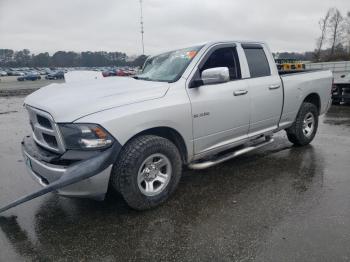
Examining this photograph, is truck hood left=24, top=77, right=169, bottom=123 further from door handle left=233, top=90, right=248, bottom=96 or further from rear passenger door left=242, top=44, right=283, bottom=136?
rear passenger door left=242, top=44, right=283, bottom=136

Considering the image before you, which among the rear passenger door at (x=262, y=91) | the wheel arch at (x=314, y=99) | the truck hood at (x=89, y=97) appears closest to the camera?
the truck hood at (x=89, y=97)

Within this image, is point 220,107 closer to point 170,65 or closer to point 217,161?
point 217,161

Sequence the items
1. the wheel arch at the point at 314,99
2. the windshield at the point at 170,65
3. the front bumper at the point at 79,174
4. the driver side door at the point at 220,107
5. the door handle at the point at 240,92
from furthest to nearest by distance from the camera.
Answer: the wheel arch at the point at 314,99 → the door handle at the point at 240,92 → the windshield at the point at 170,65 → the driver side door at the point at 220,107 → the front bumper at the point at 79,174

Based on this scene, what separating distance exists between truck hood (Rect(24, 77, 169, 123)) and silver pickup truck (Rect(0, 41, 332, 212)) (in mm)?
11

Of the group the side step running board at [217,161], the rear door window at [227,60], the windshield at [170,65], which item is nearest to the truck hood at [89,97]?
the windshield at [170,65]

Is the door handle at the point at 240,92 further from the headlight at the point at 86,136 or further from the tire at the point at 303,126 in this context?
the headlight at the point at 86,136

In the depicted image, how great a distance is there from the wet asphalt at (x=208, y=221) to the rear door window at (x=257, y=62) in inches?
59.2

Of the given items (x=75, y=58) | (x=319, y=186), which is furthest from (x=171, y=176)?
(x=75, y=58)

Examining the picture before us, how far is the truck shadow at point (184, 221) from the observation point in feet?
10.1

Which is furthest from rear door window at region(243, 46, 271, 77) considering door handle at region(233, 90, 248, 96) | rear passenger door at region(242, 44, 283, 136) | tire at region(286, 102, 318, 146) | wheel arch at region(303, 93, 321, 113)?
wheel arch at region(303, 93, 321, 113)

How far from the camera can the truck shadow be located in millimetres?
3066

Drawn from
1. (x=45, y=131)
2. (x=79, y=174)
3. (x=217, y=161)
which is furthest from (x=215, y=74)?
(x=45, y=131)

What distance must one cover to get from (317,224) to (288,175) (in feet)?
4.90

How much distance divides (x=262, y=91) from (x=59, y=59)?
114817 mm
